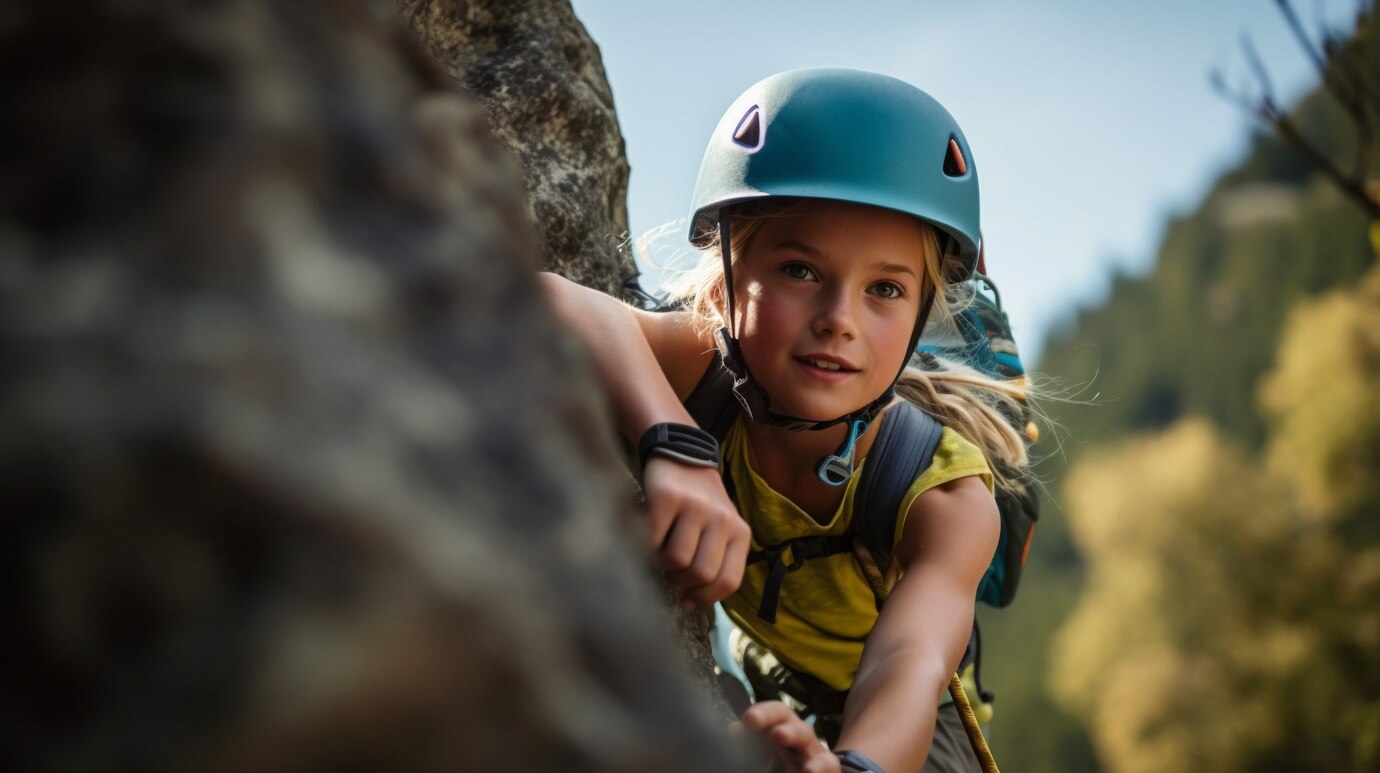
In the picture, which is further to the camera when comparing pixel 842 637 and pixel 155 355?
pixel 842 637

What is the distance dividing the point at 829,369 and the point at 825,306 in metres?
0.14

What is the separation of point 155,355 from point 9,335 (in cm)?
6

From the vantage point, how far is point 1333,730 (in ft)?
54.3

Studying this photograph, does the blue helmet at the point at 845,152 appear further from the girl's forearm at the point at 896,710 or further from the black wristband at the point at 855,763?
the black wristband at the point at 855,763

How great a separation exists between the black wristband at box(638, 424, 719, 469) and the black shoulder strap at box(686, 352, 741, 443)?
700 millimetres

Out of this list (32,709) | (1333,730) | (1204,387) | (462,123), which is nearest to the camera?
(32,709)

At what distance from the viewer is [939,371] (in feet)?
9.31

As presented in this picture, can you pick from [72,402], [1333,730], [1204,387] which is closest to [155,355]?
[72,402]

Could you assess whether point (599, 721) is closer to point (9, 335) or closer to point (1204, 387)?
point (9, 335)

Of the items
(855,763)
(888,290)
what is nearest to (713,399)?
(888,290)

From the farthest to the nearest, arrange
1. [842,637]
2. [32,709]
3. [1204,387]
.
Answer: [1204,387] → [842,637] → [32,709]

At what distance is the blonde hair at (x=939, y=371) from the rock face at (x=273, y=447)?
5.55ft

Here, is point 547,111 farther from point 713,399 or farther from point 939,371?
point 939,371

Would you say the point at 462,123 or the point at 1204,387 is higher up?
the point at 462,123
